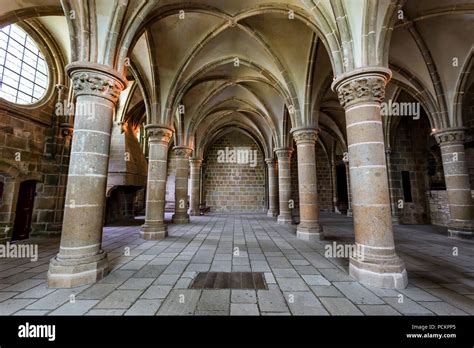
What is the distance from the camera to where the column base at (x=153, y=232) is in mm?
5742

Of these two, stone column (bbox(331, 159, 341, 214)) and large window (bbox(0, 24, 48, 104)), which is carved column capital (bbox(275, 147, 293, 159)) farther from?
large window (bbox(0, 24, 48, 104))

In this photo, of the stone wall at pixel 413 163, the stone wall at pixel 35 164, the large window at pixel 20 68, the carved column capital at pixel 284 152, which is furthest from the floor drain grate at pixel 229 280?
the stone wall at pixel 413 163

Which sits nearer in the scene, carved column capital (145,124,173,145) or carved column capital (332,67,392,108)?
carved column capital (332,67,392,108)

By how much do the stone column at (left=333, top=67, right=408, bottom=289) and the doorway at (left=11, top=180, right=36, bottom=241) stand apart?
8.12 metres

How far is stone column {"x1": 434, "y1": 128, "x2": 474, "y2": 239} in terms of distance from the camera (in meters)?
5.96

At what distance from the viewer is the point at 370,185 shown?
3016 millimetres

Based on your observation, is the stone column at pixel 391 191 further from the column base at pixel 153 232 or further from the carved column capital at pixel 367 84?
the column base at pixel 153 232

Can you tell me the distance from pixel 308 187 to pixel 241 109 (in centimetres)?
741

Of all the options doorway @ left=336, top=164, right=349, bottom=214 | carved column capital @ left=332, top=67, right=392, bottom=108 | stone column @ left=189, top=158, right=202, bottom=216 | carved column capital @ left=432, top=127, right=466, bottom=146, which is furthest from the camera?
doorway @ left=336, top=164, right=349, bottom=214

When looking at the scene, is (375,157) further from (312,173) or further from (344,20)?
(312,173)

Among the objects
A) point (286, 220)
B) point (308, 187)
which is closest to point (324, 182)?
point (286, 220)

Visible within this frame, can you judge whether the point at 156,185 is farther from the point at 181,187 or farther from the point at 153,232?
the point at 181,187

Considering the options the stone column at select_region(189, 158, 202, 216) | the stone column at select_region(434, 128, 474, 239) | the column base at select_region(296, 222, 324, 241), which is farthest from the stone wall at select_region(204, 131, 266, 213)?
the stone column at select_region(434, 128, 474, 239)
